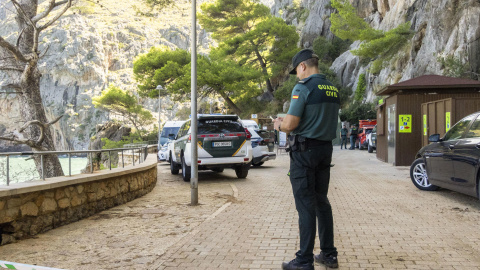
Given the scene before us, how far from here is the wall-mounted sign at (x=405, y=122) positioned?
16.4 metres

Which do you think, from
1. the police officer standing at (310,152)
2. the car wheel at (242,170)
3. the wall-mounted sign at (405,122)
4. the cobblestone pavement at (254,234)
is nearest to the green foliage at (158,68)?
the wall-mounted sign at (405,122)

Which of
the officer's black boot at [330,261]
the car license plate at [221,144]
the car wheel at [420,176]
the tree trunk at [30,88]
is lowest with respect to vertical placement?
the officer's black boot at [330,261]

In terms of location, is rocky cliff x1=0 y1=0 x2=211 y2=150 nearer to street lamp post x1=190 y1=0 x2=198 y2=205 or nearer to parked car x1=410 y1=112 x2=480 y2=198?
street lamp post x1=190 y1=0 x2=198 y2=205

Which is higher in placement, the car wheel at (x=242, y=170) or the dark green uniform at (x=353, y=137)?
the dark green uniform at (x=353, y=137)

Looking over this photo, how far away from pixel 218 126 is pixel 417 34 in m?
26.1

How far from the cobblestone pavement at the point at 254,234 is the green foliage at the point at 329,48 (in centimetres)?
5164

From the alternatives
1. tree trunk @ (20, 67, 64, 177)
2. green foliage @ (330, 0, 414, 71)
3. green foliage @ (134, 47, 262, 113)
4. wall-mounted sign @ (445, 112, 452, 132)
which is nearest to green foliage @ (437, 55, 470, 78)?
green foliage @ (330, 0, 414, 71)

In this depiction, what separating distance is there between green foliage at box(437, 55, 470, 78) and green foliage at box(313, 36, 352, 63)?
34079 mm

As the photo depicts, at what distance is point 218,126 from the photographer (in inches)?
510

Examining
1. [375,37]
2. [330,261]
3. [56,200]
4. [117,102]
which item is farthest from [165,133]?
[117,102]

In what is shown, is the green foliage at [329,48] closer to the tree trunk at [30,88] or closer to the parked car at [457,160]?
the tree trunk at [30,88]

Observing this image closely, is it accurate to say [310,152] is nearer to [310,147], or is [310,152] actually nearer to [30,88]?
[310,147]

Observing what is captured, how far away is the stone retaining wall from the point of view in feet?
18.9

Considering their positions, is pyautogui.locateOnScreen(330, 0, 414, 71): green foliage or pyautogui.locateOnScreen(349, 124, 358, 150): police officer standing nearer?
pyautogui.locateOnScreen(349, 124, 358, 150): police officer standing
